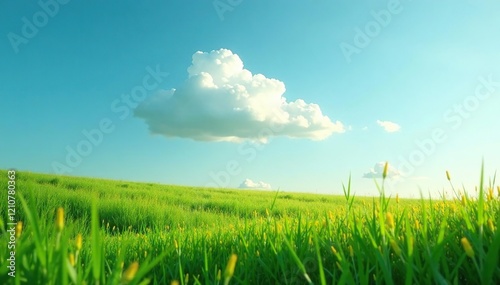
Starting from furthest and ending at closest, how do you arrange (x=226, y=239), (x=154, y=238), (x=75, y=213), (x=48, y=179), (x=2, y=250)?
(x=48, y=179) → (x=75, y=213) → (x=154, y=238) → (x=226, y=239) → (x=2, y=250)

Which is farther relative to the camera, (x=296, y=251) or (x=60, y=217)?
(x=296, y=251)

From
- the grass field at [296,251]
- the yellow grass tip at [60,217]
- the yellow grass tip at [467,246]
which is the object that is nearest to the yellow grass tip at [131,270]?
the grass field at [296,251]

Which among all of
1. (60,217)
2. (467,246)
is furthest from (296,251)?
(60,217)

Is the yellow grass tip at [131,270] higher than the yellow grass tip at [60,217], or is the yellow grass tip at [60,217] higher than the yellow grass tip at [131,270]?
the yellow grass tip at [60,217]

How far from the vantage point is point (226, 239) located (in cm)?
395

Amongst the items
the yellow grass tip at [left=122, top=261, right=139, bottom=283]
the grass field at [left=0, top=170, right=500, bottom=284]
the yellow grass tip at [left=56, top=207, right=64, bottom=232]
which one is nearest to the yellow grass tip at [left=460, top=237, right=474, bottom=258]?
the grass field at [left=0, top=170, right=500, bottom=284]

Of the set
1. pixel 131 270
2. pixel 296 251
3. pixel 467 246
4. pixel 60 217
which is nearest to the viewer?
pixel 131 270

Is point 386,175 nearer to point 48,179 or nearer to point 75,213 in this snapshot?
point 75,213

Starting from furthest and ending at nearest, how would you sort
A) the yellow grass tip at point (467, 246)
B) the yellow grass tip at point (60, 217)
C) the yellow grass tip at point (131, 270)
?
1. the yellow grass tip at point (467, 246)
2. the yellow grass tip at point (60, 217)
3. the yellow grass tip at point (131, 270)

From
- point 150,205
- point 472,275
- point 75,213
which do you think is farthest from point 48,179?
point 472,275

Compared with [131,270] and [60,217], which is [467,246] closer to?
[131,270]

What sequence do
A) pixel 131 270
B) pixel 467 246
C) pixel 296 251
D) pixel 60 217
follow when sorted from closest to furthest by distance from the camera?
pixel 131 270 < pixel 60 217 < pixel 467 246 < pixel 296 251

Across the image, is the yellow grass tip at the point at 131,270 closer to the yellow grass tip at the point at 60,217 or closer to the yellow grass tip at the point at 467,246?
the yellow grass tip at the point at 60,217

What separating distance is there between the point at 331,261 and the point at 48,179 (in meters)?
16.3
